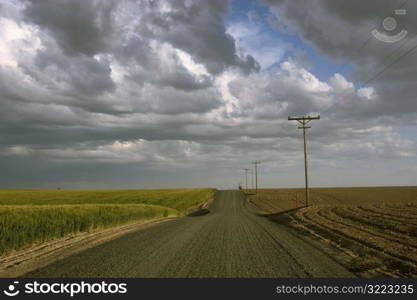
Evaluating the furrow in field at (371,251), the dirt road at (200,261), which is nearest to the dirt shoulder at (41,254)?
the dirt road at (200,261)

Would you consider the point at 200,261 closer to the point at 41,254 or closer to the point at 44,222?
the point at 41,254

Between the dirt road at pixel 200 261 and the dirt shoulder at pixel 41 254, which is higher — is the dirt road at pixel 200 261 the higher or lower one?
the higher one

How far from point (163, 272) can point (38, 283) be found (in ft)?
10.6

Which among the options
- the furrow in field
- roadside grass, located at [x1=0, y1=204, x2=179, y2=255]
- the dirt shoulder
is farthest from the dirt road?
roadside grass, located at [x1=0, y1=204, x2=179, y2=255]

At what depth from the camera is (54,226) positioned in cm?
1967

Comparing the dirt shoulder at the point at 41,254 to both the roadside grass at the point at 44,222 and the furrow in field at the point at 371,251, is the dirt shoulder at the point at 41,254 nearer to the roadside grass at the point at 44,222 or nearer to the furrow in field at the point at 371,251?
the roadside grass at the point at 44,222

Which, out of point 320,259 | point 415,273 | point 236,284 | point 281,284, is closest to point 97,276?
point 236,284

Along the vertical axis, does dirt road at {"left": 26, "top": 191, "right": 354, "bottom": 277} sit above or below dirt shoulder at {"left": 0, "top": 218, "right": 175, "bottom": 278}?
above

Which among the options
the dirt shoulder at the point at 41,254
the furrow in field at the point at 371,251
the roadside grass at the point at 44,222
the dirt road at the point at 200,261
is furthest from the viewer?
the roadside grass at the point at 44,222

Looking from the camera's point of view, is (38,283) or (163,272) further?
(163,272)

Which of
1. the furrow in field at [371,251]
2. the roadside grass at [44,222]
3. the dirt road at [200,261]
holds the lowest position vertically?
the furrow in field at [371,251]

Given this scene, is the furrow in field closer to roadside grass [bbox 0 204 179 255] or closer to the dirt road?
the dirt road

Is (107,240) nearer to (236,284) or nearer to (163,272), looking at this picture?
(163,272)


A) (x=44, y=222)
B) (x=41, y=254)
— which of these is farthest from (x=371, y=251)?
(x=44, y=222)
